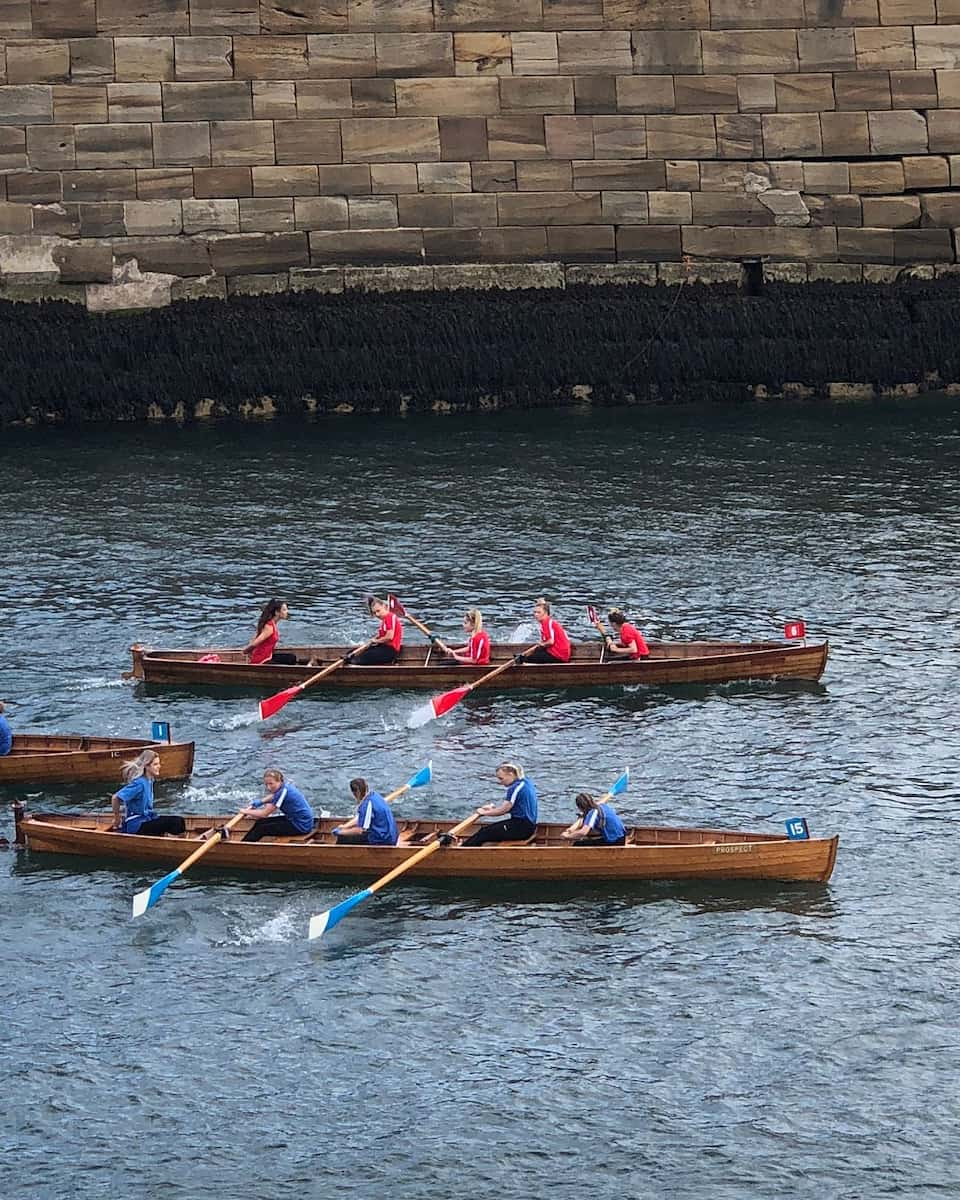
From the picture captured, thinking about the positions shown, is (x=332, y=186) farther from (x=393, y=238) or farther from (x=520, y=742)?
(x=520, y=742)

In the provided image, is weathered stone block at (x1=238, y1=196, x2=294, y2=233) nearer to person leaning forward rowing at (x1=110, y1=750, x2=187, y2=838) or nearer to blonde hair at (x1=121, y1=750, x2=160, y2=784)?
blonde hair at (x1=121, y1=750, x2=160, y2=784)

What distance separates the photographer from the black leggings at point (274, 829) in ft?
82.5

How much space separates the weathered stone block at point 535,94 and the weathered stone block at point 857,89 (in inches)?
253

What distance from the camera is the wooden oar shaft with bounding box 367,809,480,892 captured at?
943 inches

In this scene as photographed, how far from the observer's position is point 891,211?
49.0 meters

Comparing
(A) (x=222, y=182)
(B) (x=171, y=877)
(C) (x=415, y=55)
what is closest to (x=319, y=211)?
(A) (x=222, y=182)

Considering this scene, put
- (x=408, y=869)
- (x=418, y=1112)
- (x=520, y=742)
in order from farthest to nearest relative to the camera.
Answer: (x=520, y=742) < (x=408, y=869) < (x=418, y=1112)

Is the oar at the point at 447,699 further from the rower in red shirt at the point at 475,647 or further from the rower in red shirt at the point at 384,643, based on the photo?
the rower in red shirt at the point at 384,643

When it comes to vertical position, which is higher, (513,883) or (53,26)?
(53,26)

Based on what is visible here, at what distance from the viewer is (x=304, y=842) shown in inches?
986

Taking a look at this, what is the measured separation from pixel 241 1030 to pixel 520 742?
890 centimetres

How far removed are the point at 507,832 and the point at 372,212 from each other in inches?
1029

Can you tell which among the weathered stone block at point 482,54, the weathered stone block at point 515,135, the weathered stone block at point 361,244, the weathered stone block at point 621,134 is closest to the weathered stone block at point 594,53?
the weathered stone block at point 621,134

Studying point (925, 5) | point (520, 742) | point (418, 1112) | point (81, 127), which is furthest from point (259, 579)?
point (925, 5)
